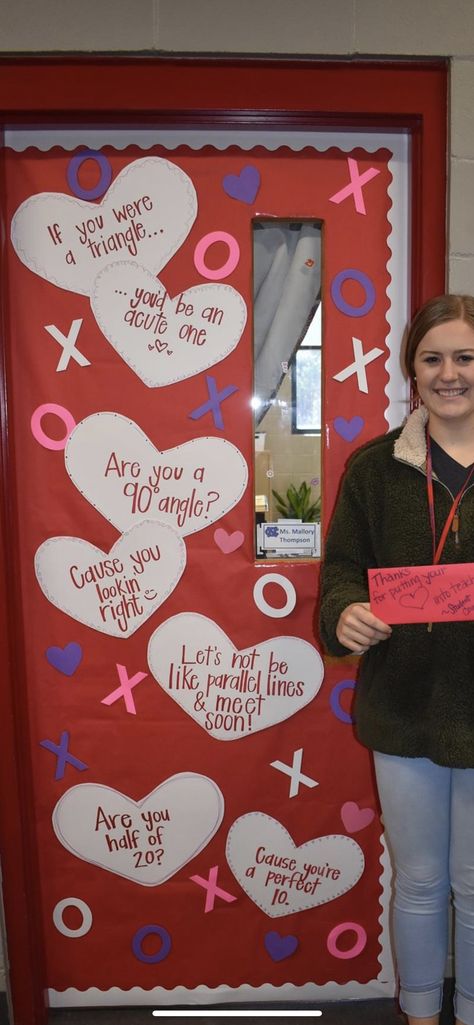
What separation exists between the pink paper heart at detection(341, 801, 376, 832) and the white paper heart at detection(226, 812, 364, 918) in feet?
0.12

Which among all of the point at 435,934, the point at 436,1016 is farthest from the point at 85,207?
the point at 436,1016

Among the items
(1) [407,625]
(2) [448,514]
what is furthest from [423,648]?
(2) [448,514]

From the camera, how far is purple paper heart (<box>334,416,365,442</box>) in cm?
172

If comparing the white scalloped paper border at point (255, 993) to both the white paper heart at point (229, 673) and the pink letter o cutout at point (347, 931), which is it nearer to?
the pink letter o cutout at point (347, 931)

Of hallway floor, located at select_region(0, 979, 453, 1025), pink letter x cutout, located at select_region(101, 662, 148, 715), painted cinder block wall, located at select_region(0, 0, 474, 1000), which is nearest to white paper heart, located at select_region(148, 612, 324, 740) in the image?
pink letter x cutout, located at select_region(101, 662, 148, 715)

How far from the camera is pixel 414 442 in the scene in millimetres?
1349

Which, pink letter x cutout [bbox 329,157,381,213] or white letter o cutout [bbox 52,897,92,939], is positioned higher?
pink letter x cutout [bbox 329,157,381,213]

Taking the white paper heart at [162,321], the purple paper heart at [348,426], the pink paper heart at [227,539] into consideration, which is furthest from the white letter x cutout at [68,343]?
the purple paper heart at [348,426]

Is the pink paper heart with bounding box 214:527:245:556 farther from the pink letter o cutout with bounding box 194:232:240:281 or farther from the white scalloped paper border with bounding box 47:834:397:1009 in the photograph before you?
the white scalloped paper border with bounding box 47:834:397:1009

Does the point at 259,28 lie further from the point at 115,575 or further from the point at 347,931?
the point at 347,931

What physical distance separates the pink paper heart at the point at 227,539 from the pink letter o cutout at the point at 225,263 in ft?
1.90

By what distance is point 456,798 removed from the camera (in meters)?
1.34

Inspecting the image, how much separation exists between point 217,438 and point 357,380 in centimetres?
35

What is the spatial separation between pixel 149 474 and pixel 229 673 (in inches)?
19.9
